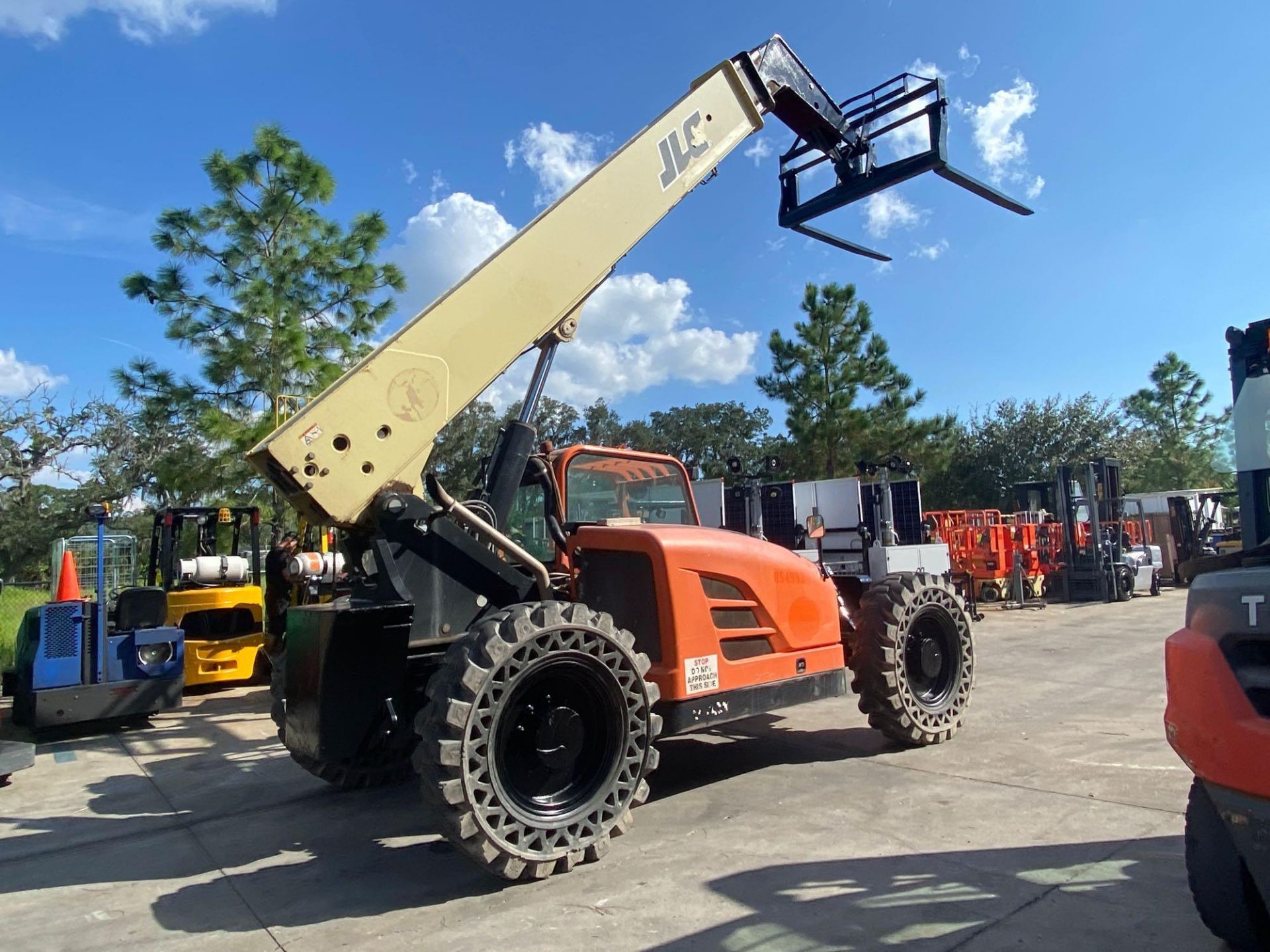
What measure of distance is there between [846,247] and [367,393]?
5.00 meters

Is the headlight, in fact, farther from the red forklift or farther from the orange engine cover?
the red forklift

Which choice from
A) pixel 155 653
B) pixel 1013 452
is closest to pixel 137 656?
pixel 155 653

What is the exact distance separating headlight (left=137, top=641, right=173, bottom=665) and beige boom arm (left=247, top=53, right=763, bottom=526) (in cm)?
603

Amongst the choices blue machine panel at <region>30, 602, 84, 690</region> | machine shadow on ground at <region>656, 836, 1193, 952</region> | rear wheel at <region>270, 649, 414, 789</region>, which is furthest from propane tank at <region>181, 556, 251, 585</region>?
machine shadow on ground at <region>656, 836, 1193, 952</region>

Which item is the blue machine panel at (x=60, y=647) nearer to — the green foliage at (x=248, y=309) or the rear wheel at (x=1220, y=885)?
the green foliage at (x=248, y=309)

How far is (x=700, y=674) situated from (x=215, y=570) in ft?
29.7

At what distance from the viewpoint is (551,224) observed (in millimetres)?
5207

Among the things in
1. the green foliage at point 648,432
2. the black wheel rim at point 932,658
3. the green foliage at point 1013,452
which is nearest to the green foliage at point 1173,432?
the green foliage at point 1013,452

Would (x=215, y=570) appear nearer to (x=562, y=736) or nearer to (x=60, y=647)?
(x=60, y=647)

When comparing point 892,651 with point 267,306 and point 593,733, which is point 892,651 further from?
point 267,306

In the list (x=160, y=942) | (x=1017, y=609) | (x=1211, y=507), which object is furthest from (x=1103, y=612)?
(x=160, y=942)

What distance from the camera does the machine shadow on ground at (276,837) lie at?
163 inches

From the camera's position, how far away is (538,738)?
4359mm

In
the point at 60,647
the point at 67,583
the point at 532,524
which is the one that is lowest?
the point at 60,647
